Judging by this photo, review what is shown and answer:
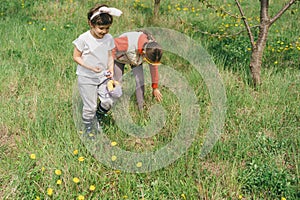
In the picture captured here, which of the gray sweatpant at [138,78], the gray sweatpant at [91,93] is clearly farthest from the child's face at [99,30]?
the gray sweatpant at [138,78]

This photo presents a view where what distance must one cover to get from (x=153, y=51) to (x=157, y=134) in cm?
77

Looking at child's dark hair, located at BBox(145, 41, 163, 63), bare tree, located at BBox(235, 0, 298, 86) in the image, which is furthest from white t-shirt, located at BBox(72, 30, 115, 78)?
bare tree, located at BBox(235, 0, 298, 86)

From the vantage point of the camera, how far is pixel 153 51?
9.27 ft

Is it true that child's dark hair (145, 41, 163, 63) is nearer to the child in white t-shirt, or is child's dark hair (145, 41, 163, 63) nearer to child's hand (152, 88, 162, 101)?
the child in white t-shirt

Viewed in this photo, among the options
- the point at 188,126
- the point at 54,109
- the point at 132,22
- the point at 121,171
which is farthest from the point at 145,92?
the point at 132,22

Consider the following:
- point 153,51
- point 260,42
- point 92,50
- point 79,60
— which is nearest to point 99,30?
point 92,50

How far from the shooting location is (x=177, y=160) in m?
2.62

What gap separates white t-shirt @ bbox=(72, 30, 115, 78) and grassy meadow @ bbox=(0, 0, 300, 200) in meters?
0.55

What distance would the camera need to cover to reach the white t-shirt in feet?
8.71

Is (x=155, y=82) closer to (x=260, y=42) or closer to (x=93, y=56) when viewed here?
(x=93, y=56)

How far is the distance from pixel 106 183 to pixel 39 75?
196 centimetres

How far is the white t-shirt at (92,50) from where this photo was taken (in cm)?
266

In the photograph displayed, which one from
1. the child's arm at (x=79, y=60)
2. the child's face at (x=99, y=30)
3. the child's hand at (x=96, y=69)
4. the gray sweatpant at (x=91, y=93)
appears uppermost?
the child's face at (x=99, y=30)

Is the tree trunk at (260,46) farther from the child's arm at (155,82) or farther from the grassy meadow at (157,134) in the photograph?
the child's arm at (155,82)
